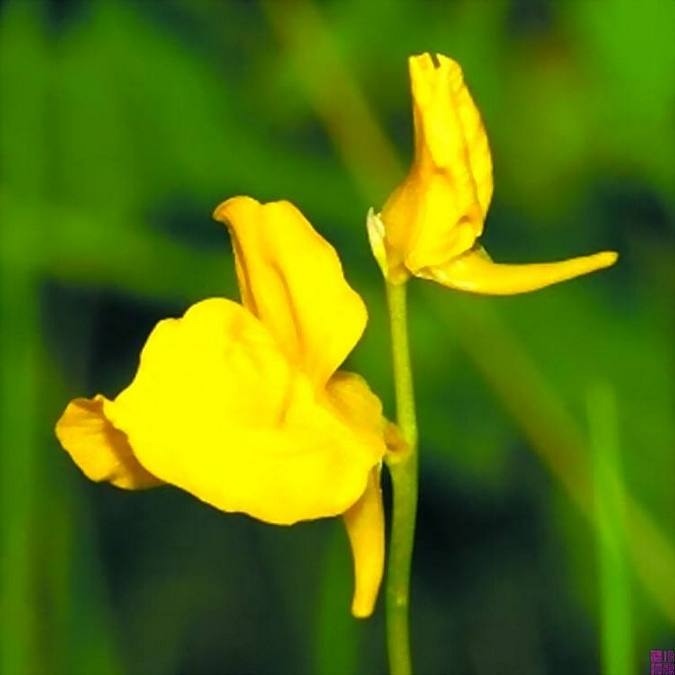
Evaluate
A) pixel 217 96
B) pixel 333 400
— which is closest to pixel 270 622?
pixel 217 96

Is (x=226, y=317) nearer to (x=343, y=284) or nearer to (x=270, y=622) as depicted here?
(x=343, y=284)

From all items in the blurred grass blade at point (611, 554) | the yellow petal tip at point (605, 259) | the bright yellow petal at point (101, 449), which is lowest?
the blurred grass blade at point (611, 554)

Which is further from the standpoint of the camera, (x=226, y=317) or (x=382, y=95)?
(x=382, y=95)

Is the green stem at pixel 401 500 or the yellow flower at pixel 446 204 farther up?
the yellow flower at pixel 446 204

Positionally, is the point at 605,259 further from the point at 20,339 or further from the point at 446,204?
the point at 20,339

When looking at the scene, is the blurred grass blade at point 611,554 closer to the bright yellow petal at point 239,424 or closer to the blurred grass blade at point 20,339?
the bright yellow petal at point 239,424

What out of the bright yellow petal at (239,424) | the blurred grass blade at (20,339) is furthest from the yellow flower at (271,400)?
the blurred grass blade at (20,339)

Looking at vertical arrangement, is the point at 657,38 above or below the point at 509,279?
above
